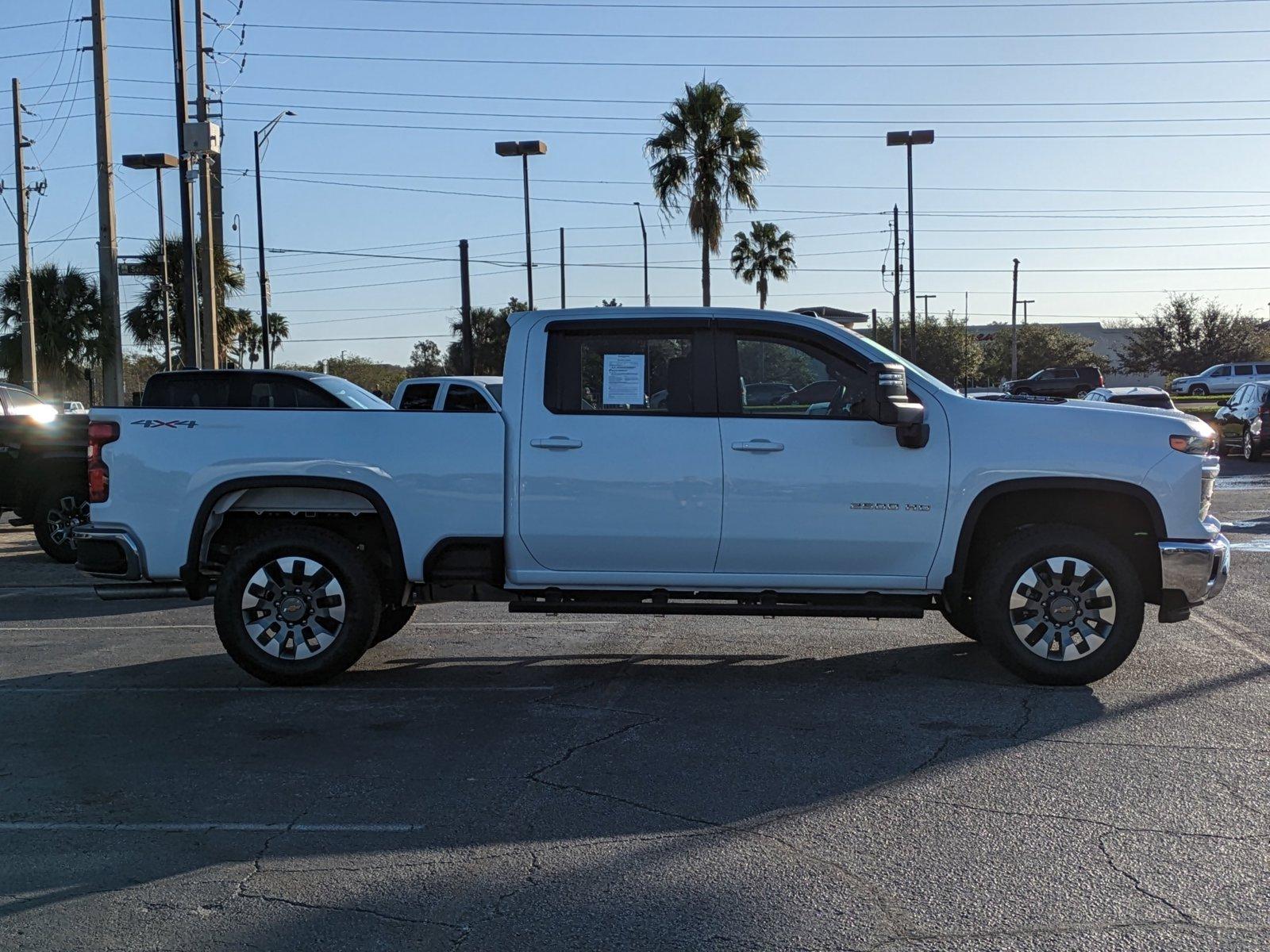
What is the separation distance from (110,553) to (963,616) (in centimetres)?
493

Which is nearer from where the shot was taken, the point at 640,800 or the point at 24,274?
the point at 640,800

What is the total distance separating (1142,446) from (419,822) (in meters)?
4.22

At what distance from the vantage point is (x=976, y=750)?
5656 mm

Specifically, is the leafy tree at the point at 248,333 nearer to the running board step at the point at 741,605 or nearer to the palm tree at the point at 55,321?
the palm tree at the point at 55,321

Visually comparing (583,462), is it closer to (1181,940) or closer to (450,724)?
(450,724)

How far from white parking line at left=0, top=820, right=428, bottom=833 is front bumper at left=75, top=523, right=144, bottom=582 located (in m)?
2.29

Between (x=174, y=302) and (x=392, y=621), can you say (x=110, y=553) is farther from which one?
(x=174, y=302)

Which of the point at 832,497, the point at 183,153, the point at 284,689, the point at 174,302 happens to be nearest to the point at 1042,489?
the point at 832,497

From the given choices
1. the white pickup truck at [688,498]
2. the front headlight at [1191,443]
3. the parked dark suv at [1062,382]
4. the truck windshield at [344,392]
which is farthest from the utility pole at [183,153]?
the parked dark suv at [1062,382]

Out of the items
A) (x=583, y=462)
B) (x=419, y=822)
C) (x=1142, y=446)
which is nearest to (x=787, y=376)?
(x=583, y=462)

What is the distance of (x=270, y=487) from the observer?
22.8 ft

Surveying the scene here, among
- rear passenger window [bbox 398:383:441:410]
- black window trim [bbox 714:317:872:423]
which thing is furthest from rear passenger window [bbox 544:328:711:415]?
rear passenger window [bbox 398:383:441:410]

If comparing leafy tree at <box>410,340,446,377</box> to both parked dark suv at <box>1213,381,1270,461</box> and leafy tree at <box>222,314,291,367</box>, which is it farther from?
parked dark suv at <box>1213,381,1270,461</box>

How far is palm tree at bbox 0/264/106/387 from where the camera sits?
34.4 meters
